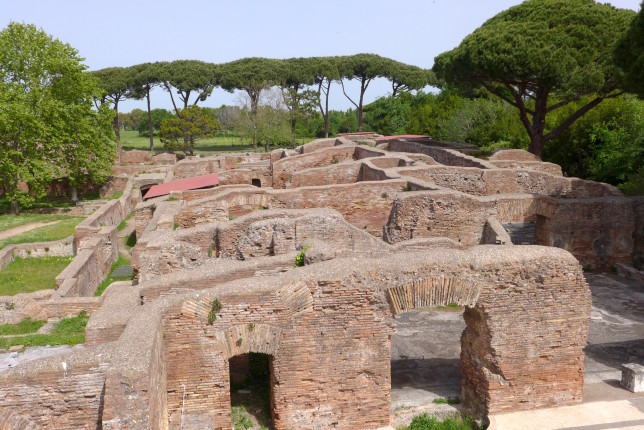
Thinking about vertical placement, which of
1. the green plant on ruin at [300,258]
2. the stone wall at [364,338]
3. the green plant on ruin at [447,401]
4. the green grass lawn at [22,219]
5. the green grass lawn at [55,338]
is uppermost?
the green plant on ruin at [300,258]

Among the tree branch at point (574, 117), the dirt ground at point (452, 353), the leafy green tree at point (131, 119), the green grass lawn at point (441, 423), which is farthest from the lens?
the leafy green tree at point (131, 119)

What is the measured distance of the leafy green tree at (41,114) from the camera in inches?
925

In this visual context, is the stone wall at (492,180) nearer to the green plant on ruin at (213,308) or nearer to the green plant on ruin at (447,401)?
the green plant on ruin at (447,401)

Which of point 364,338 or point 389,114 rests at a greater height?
point 389,114

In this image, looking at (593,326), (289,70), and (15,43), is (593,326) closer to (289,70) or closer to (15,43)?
(15,43)

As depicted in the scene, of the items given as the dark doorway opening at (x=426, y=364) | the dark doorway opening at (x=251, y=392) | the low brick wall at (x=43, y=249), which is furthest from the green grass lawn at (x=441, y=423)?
the low brick wall at (x=43, y=249)

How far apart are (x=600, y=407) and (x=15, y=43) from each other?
2637 centimetres

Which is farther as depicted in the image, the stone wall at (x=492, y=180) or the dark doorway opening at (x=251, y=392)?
the stone wall at (x=492, y=180)

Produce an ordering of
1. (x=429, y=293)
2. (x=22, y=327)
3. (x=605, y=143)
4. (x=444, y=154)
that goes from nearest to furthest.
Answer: (x=429, y=293), (x=22, y=327), (x=444, y=154), (x=605, y=143)

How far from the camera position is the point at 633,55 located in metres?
13.1

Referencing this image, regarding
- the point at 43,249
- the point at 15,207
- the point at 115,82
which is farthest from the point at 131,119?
the point at 43,249

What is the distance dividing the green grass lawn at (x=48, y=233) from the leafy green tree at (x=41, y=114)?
2.41 meters

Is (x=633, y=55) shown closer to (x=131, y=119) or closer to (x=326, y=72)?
(x=326, y=72)

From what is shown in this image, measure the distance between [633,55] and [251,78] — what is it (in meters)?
38.2
